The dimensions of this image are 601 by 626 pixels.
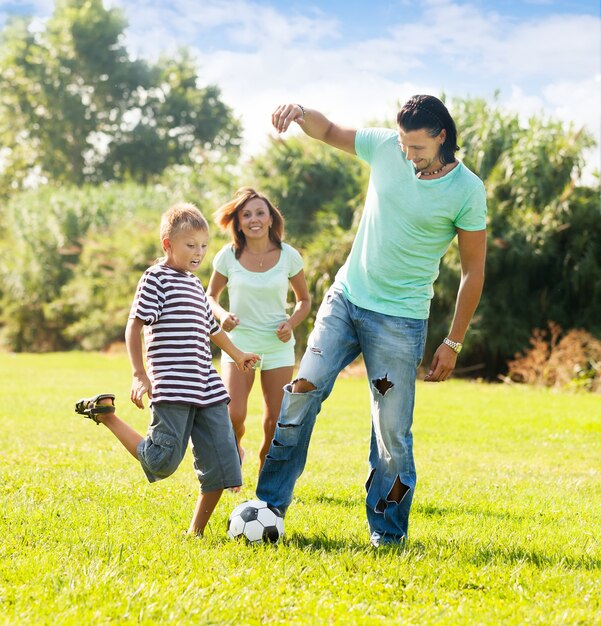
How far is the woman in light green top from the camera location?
252 inches

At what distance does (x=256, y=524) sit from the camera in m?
4.57

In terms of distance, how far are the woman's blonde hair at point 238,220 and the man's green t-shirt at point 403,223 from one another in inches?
72.4

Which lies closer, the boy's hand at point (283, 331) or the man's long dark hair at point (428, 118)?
the man's long dark hair at point (428, 118)

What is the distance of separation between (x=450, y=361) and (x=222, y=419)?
1262 millimetres

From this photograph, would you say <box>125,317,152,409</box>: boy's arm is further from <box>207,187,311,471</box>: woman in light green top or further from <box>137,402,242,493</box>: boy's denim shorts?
<box>207,187,311,471</box>: woman in light green top

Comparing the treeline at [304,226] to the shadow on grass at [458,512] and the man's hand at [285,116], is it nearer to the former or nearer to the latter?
the shadow on grass at [458,512]

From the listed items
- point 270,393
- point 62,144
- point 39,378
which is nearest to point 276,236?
point 270,393

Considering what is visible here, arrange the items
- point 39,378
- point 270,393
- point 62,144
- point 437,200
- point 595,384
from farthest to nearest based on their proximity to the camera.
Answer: point 62,144, point 39,378, point 595,384, point 270,393, point 437,200

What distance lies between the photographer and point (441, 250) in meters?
4.68

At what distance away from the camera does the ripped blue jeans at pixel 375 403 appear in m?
4.66

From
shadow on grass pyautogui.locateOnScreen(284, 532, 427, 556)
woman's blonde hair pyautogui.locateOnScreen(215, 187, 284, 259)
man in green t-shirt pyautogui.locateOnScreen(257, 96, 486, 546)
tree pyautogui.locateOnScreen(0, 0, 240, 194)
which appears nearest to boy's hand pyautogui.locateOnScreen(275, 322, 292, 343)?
woman's blonde hair pyautogui.locateOnScreen(215, 187, 284, 259)

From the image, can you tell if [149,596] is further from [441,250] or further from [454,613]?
[441,250]

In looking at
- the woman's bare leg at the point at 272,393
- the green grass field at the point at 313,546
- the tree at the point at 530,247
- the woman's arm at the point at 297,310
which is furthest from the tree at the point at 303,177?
the woman's bare leg at the point at 272,393

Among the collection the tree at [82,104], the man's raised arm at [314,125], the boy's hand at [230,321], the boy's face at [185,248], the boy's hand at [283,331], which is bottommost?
the boy's hand at [283,331]
